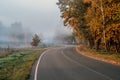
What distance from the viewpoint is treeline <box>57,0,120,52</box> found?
4425cm

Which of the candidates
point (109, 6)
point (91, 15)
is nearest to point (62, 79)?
point (109, 6)

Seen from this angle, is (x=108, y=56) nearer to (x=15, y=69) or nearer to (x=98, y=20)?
(x=98, y=20)

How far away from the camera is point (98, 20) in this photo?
4738 cm

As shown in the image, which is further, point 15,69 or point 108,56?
point 108,56

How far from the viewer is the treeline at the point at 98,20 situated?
44250mm

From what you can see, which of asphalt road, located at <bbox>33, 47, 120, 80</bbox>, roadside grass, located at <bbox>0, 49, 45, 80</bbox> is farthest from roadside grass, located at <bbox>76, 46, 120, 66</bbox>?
roadside grass, located at <bbox>0, 49, 45, 80</bbox>

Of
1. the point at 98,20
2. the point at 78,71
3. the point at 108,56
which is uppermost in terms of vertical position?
the point at 98,20


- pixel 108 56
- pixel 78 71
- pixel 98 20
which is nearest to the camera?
pixel 78 71

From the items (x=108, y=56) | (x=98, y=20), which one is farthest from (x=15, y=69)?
(x=98, y=20)

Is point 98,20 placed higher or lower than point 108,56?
higher

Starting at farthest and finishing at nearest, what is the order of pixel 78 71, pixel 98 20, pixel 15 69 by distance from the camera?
pixel 98 20 → pixel 15 69 → pixel 78 71

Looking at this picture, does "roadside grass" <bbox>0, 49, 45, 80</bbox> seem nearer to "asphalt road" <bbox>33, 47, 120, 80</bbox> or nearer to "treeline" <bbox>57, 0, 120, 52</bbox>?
"asphalt road" <bbox>33, 47, 120, 80</bbox>

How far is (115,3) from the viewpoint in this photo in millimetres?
44312

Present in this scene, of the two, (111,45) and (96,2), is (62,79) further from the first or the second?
(111,45)
